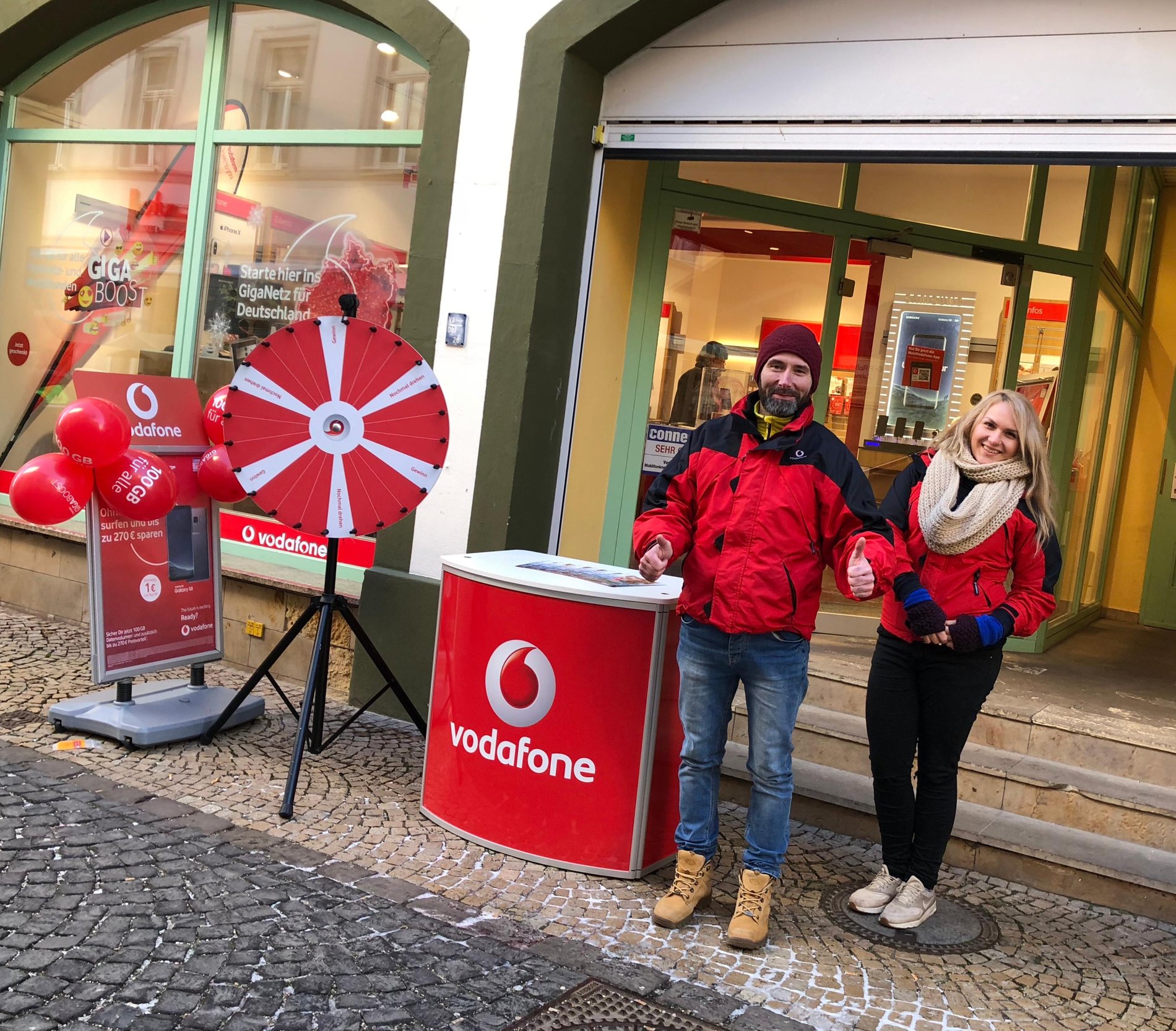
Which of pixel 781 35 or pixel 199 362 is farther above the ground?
pixel 781 35

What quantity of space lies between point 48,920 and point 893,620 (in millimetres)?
2638

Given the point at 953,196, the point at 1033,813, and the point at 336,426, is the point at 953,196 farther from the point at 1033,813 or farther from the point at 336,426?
the point at 336,426

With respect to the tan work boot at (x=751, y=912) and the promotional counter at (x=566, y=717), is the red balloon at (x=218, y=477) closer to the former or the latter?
the promotional counter at (x=566, y=717)

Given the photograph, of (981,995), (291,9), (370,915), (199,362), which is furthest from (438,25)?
(981,995)

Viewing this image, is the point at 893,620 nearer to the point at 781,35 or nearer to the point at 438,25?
the point at 781,35

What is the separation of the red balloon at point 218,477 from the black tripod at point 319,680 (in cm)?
67

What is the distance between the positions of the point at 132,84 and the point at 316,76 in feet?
5.59

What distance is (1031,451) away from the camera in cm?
364

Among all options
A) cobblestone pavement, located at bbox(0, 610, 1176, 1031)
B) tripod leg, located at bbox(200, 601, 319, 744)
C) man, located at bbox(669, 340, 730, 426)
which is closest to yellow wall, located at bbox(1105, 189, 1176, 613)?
man, located at bbox(669, 340, 730, 426)

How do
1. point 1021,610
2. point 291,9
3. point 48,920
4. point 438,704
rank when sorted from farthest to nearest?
1. point 291,9
2. point 438,704
3. point 1021,610
4. point 48,920

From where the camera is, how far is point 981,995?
3.36m

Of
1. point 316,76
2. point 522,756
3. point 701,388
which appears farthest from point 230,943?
point 316,76

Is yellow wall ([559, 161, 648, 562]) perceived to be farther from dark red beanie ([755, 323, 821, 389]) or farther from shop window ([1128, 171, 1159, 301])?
shop window ([1128, 171, 1159, 301])

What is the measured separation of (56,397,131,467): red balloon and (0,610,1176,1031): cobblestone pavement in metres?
1.19
